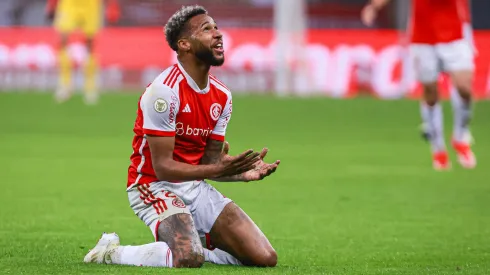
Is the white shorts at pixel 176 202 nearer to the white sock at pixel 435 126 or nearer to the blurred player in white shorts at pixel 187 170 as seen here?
the blurred player in white shorts at pixel 187 170

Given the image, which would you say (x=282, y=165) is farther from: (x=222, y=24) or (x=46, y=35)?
(x=222, y=24)

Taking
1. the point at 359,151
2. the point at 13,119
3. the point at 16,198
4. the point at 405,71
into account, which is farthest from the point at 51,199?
the point at 405,71

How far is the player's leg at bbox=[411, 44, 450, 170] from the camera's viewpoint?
45.3 feet

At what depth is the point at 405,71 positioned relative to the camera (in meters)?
26.7

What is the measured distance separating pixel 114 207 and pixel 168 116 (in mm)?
3225

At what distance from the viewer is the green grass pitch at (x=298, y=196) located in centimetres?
759

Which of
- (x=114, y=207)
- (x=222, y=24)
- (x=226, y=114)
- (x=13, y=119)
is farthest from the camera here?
(x=222, y=24)

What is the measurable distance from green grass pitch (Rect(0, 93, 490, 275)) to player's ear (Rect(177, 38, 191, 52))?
4.53 ft

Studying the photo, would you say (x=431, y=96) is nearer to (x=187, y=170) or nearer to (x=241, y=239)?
(x=241, y=239)

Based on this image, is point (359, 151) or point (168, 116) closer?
point (168, 116)

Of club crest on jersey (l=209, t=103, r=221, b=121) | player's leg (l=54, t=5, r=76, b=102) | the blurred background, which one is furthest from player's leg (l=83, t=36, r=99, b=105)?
club crest on jersey (l=209, t=103, r=221, b=121)

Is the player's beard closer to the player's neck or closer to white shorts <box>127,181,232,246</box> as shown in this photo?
the player's neck

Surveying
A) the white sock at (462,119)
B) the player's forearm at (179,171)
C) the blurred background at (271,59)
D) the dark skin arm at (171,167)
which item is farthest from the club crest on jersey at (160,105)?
the blurred background at (271,59)

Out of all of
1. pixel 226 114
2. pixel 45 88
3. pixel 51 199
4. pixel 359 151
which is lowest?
pixel 45 88
